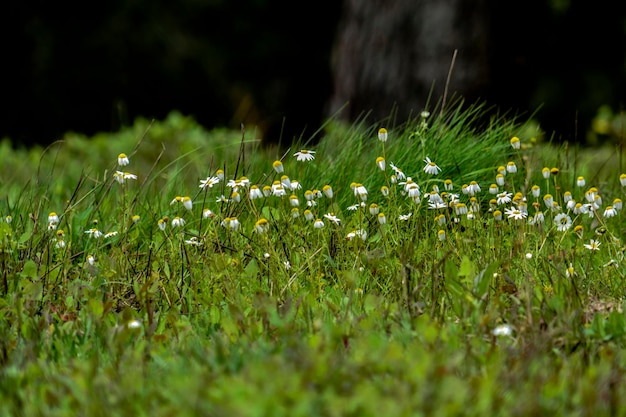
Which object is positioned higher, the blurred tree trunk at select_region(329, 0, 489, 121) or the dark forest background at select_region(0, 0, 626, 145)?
the blurred tree trunk at select_region(329, 0, 489, 121)

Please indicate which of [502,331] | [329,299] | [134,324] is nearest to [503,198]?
[329,299]

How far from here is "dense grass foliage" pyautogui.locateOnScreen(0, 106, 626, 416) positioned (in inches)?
100.0

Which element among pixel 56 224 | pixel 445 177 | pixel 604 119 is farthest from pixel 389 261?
pixel 604 119

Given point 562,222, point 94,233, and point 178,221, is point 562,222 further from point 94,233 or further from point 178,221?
point 94,233

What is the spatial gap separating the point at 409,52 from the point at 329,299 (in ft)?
13.8

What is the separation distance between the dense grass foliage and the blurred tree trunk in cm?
203

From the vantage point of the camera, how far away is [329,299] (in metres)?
3.76

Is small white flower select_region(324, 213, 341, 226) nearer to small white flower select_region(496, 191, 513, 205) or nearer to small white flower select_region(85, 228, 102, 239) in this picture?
small white flower select_region(496, 191, 513, 205)

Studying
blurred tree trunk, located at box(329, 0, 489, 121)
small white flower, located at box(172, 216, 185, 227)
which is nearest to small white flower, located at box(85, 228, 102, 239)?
small white flower, located at box(172, 216, 185, 227)

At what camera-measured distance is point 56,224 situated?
13.9 feet

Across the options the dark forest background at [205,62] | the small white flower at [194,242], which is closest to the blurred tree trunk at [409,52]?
the dark forest background at [205,62]

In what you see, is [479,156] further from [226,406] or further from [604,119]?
[604,119]

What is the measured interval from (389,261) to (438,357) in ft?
4.19

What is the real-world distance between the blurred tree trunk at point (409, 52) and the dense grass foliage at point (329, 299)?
203cm
